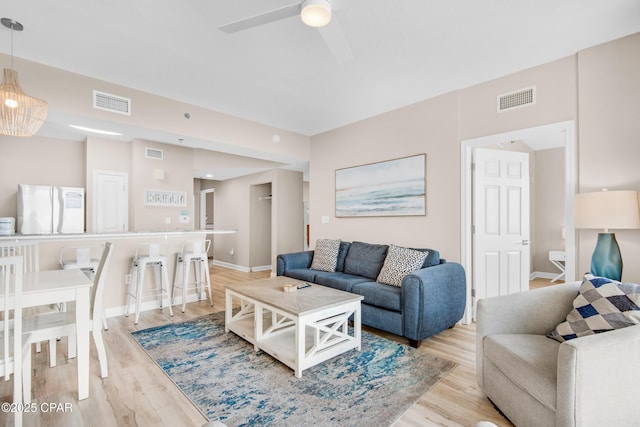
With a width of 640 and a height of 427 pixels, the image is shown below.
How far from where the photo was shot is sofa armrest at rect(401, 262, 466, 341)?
269 centimetres

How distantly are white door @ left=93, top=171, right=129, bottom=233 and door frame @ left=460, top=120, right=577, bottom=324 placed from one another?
4856mm

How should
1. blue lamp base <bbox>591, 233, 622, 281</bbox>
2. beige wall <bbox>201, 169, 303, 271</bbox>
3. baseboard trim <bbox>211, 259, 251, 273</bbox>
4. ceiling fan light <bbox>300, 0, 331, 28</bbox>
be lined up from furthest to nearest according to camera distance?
baseboard trim <bbox>211, 259, 251, 273</bbox> → beige wall <bbox>201, 169, 303, 271</bbox> → blue lamp base <bbox>591, 233, 622, 281</bbox> → ceiling fan light <bbox>300, 0, 331, 28</bbox>

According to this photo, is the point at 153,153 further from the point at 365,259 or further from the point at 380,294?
the point at 380,294

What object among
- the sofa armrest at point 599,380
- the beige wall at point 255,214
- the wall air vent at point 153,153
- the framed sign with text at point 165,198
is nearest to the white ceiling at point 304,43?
the wall air vent at point 153,153

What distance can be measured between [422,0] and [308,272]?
10.3 ft

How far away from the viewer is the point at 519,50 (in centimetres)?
263

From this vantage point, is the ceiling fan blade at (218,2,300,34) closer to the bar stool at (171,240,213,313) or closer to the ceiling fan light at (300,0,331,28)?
the ceiling fan light at (300,0,331,28)

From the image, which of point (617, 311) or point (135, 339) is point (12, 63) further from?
point (617, 311)

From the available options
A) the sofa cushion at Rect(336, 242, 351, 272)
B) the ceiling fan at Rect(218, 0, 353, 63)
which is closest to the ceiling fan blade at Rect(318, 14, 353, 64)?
the ceiling fan at Rect(218, 0, 353, 63)

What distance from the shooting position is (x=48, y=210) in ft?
14.4

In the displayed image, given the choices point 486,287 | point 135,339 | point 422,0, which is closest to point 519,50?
point 422,0

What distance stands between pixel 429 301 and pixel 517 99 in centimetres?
224

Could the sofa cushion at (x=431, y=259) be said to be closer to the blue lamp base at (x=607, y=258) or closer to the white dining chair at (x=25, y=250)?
the blue lamp base at (x=607, y=258)

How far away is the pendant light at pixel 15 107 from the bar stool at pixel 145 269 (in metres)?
1.75
